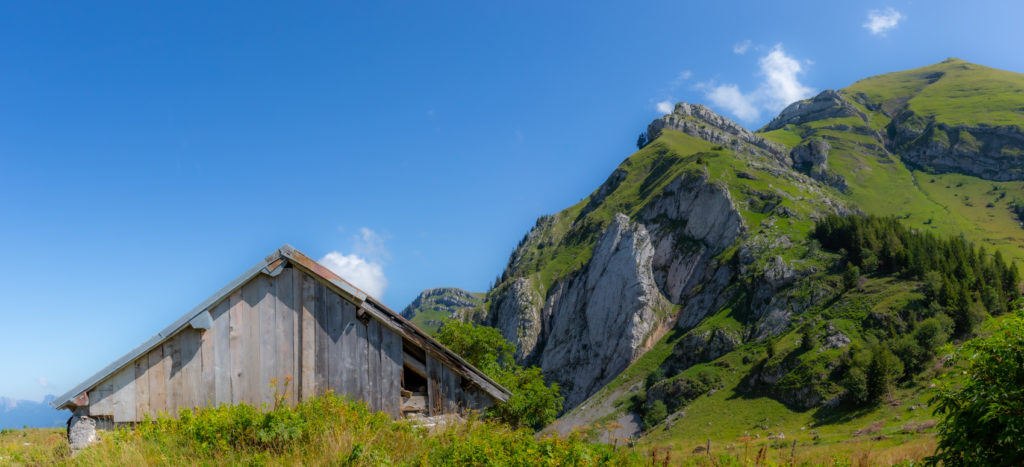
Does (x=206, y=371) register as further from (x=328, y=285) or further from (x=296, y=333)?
(x=328, y=285)

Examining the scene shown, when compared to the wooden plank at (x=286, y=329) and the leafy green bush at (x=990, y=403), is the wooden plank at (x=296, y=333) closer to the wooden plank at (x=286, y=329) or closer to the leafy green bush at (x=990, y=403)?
the wooden plank at (x=286, y=329)

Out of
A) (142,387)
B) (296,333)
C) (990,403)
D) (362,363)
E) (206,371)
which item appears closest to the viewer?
(990,403)

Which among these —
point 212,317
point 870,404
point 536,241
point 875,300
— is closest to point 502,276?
point 536,241

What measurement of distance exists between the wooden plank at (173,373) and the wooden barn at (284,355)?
0.02m

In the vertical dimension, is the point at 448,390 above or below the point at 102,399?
below

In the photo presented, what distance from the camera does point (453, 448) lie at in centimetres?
821

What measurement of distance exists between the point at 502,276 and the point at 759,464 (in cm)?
18117

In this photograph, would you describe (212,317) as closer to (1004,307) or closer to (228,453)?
(228,453)

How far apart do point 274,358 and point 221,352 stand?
1.07 meters

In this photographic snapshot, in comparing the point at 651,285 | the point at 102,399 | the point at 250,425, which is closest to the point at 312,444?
the point at 250,425

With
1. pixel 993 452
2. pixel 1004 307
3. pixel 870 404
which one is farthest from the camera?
pixel 1004 307

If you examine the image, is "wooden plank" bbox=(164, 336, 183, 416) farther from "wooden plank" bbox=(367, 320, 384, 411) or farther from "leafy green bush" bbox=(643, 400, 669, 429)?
"leafy green bush" bbox=(643, 400, 669, 429)

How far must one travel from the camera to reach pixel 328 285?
1179 cm

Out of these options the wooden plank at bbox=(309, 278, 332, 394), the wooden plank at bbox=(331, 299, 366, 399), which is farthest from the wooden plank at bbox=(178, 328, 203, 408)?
the wooden plank at bbox=(331, 299, 366, 399)
